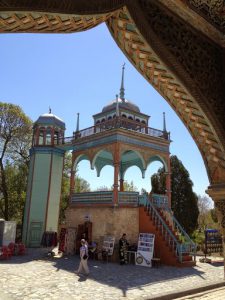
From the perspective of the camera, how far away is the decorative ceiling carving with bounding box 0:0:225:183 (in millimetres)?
2563

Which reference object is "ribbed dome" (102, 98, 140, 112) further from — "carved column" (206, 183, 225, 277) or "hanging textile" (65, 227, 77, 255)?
"carved column" (206, 183, 225, 277)

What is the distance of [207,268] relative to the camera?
570 inches

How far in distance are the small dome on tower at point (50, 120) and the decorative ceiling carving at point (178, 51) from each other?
67.7 feet

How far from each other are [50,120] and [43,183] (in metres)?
5.09

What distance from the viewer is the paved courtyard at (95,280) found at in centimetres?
862

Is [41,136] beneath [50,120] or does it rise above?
beneath

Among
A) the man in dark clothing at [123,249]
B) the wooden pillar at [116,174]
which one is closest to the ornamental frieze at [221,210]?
the man in dark clothing at [123,249]

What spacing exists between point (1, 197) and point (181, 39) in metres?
27.8

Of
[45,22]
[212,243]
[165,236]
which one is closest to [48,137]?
[165,236]

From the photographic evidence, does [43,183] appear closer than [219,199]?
No

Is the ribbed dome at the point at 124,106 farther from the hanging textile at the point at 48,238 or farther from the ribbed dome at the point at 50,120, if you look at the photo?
the hanging textile at the point at 48,238

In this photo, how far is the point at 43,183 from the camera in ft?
71.4

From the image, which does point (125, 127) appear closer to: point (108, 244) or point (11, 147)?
point (108, 244)

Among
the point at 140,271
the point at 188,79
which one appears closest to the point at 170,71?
the point at 188,79
